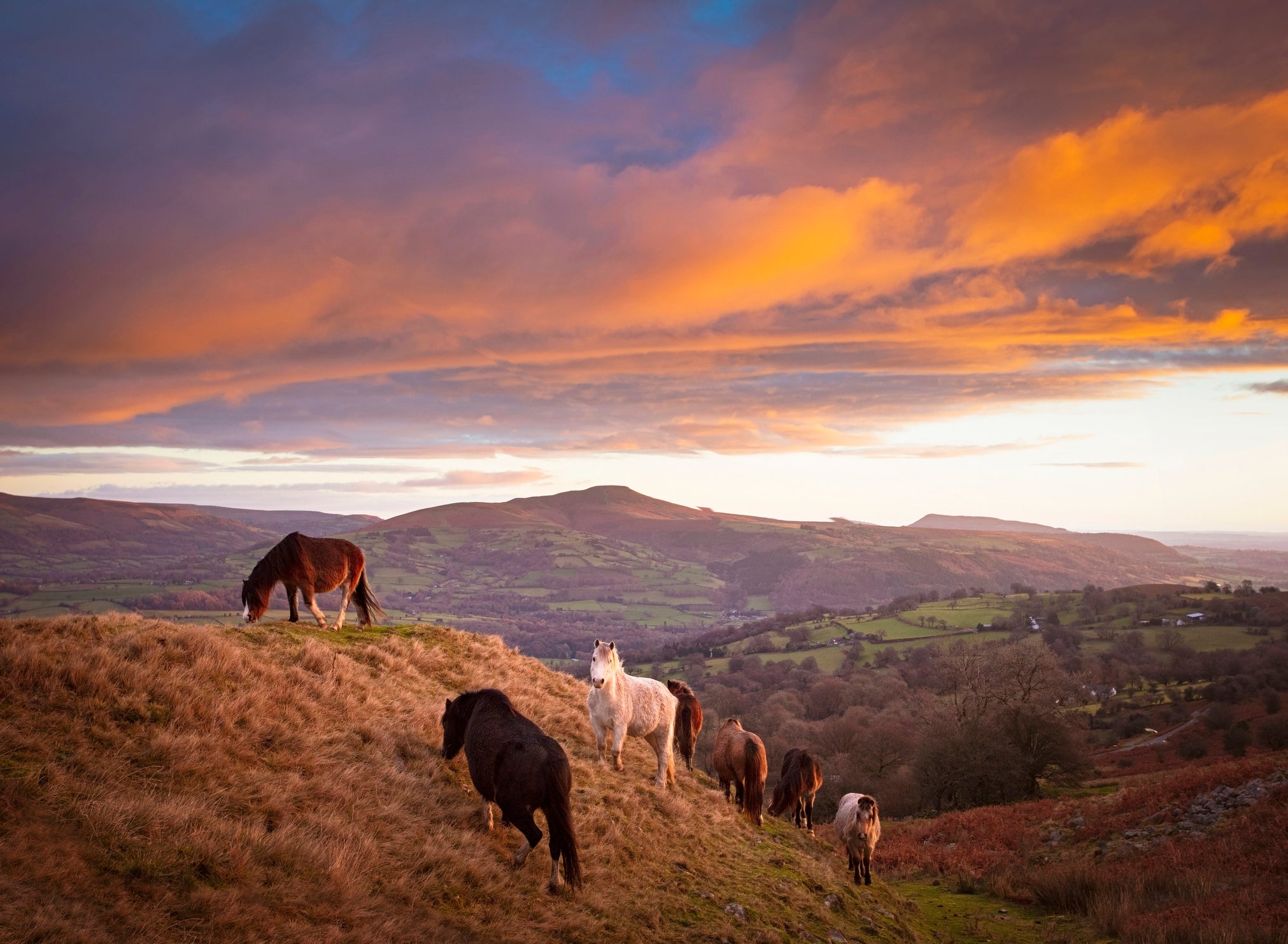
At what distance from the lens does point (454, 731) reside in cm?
1057

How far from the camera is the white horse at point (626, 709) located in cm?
1325

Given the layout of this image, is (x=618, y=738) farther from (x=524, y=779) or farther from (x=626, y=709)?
(x=524, y=779)

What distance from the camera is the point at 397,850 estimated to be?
26.0 ft

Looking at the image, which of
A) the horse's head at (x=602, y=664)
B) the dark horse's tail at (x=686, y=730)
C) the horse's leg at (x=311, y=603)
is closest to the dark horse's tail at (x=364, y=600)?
the horse's leg at (x=311, y=603)

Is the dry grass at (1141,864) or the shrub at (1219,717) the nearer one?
the dry grass at (1141,864)

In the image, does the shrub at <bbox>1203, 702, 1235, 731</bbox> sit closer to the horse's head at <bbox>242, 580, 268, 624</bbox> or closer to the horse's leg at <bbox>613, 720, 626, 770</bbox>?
the horse's leg at <bbox>613, 720, 626, 770</bbox>

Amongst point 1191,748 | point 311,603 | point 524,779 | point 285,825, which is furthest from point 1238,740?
point 285,825

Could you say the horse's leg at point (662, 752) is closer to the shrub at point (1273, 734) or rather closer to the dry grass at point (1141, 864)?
the dry grass at point (1141, 864)

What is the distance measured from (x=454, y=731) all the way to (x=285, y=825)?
11.0 ft

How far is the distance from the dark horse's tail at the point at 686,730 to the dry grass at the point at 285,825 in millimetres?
4461

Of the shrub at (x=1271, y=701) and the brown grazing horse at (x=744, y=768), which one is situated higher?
the brown grazing horse at (x=744, y=768)

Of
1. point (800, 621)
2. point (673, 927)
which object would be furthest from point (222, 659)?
point (800, 621)

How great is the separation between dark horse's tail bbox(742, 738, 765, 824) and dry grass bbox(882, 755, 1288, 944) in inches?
267

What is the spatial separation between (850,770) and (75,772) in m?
47.9
